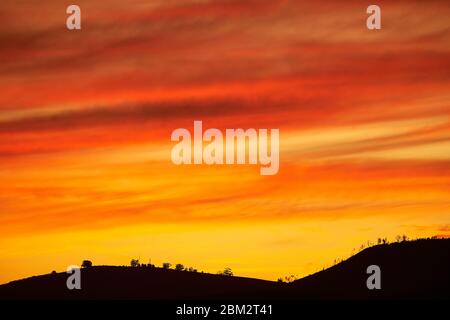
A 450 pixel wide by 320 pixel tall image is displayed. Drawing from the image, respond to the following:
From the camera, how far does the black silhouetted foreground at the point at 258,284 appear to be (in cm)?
10325

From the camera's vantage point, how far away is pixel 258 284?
10800 centimetres

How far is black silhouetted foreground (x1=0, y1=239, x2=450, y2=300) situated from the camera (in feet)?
339

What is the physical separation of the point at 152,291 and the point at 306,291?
1939cm
